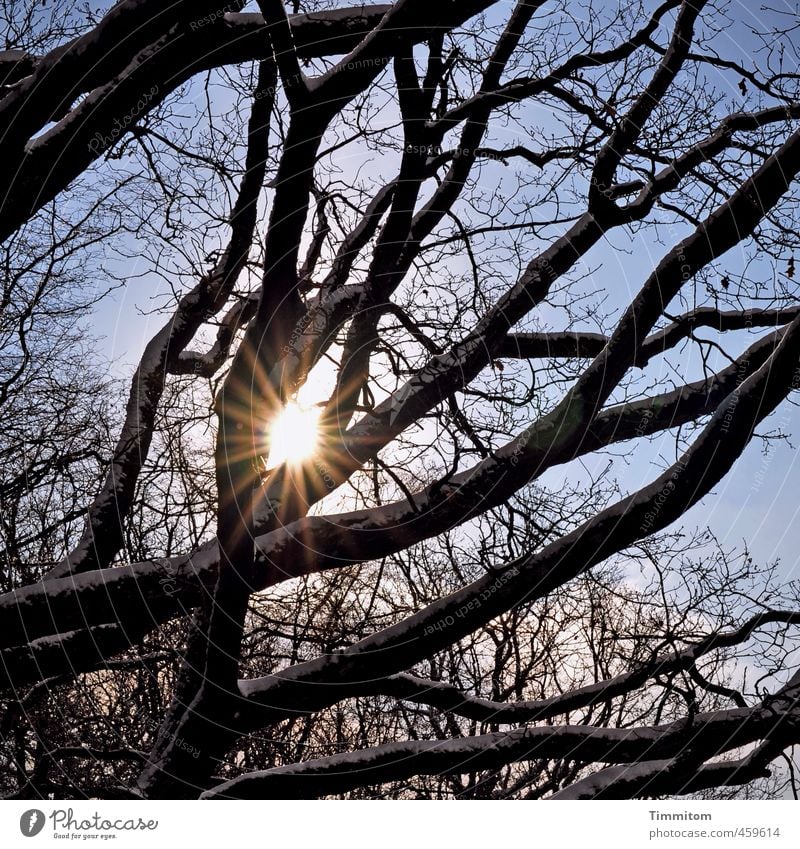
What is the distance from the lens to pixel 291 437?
573 cm

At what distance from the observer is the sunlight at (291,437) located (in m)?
5.61

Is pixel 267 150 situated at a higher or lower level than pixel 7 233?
higher

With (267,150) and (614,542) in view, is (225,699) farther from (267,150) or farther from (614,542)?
(267,150)

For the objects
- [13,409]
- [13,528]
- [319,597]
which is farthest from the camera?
[319,597]

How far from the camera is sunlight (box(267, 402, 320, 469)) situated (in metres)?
5.61

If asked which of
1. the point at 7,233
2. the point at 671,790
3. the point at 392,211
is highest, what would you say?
the point at 392,211

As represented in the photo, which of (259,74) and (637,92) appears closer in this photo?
(259,74)

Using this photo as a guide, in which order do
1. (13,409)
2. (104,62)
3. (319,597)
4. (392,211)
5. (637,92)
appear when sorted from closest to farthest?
(104,62)
(392,211)
(637,92)
(13,409)
(319,597)

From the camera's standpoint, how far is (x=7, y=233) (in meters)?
4.78

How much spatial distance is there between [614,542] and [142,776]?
11.3 ft

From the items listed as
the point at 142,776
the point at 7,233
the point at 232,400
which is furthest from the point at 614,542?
the point at 7,233

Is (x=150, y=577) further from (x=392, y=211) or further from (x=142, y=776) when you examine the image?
(x=392, y=211)

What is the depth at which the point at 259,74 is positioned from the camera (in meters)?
5.59

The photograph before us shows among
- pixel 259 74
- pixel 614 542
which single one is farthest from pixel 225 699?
pixel 259 74
